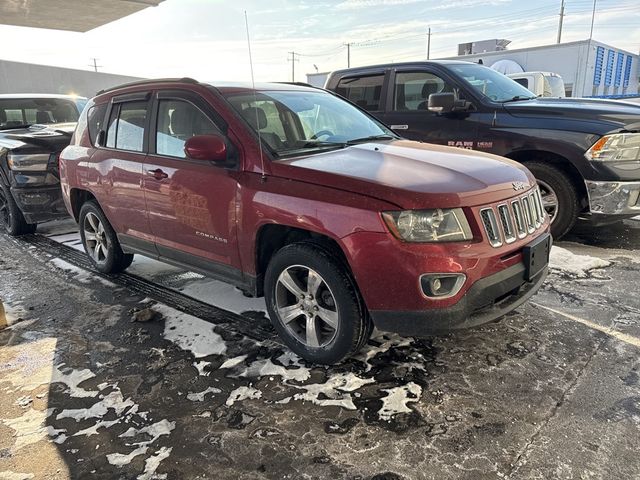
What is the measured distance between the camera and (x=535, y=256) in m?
2.90

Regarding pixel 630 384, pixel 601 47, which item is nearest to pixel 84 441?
pixel 630 384

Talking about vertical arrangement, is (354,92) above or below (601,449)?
above

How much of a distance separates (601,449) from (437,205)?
140 cm

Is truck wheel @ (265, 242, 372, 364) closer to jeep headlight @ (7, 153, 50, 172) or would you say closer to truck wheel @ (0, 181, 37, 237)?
jeep headlight @ (7, 153, 50, 172)

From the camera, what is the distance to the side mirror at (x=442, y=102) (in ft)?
17.4

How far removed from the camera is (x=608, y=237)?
557 centimetres

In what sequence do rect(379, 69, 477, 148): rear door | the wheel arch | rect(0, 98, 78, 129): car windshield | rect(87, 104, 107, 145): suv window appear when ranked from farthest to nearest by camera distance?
rect(0, 98, 78, 129): car windshield < rect(379, 69, 477, 148): rear door < the wheel arch < rect(87, 104, 107, 145): suv window

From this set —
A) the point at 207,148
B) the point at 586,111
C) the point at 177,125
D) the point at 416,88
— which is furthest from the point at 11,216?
the point at 586,111

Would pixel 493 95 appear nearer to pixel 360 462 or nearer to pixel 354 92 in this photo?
pixel 354 92

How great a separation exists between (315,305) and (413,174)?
3.30ft

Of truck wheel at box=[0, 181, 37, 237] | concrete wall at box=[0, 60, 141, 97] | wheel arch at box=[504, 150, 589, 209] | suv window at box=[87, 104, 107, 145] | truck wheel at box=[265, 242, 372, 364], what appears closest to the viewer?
truck wheel at box=[265, 242, 372, 364]

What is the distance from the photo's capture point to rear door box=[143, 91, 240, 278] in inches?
129

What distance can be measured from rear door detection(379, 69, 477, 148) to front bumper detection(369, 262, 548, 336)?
3199mm

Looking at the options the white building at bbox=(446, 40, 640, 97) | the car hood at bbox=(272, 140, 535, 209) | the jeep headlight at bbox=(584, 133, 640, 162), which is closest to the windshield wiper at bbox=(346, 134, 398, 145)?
the car hood at bbox=(272, 140, 535, 209)
